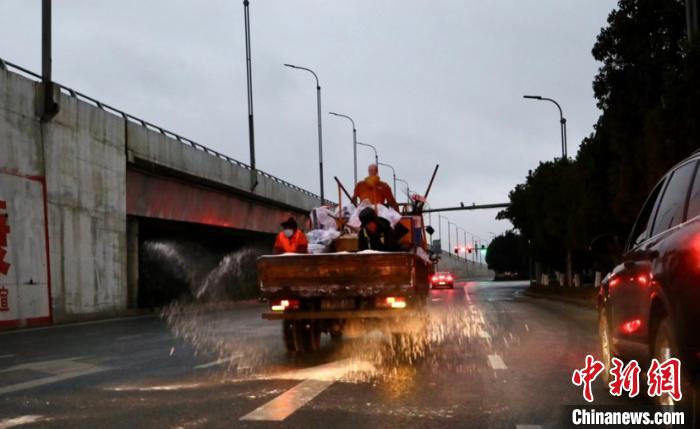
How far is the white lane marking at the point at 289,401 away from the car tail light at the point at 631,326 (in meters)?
2.79

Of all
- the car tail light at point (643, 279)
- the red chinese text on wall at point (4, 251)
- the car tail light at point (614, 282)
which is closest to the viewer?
the car tail light at point (643, 279)

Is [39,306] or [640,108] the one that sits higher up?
[640,108]

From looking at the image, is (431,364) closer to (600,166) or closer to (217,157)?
(600,166)

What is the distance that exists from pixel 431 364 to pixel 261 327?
9.12 m

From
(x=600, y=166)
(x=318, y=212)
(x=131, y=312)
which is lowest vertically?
(x=131, y=312)

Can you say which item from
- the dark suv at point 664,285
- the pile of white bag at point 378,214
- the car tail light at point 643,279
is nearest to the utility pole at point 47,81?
the pile of white bag at point 378,214

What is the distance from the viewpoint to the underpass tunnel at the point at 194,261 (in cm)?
4153

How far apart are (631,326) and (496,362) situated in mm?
4863

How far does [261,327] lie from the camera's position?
19359 millimetres

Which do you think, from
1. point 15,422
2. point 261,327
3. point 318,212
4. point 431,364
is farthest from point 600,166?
point 15,422

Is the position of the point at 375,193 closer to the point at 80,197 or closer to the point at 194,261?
the point at 80,197

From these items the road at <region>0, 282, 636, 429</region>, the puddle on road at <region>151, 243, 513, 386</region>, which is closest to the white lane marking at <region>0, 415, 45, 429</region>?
the road at <region>0, 282, 636, 429</region>

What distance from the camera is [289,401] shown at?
7.75 meters

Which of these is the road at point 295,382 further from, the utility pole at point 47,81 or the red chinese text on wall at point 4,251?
the utility pole at point 47,81
